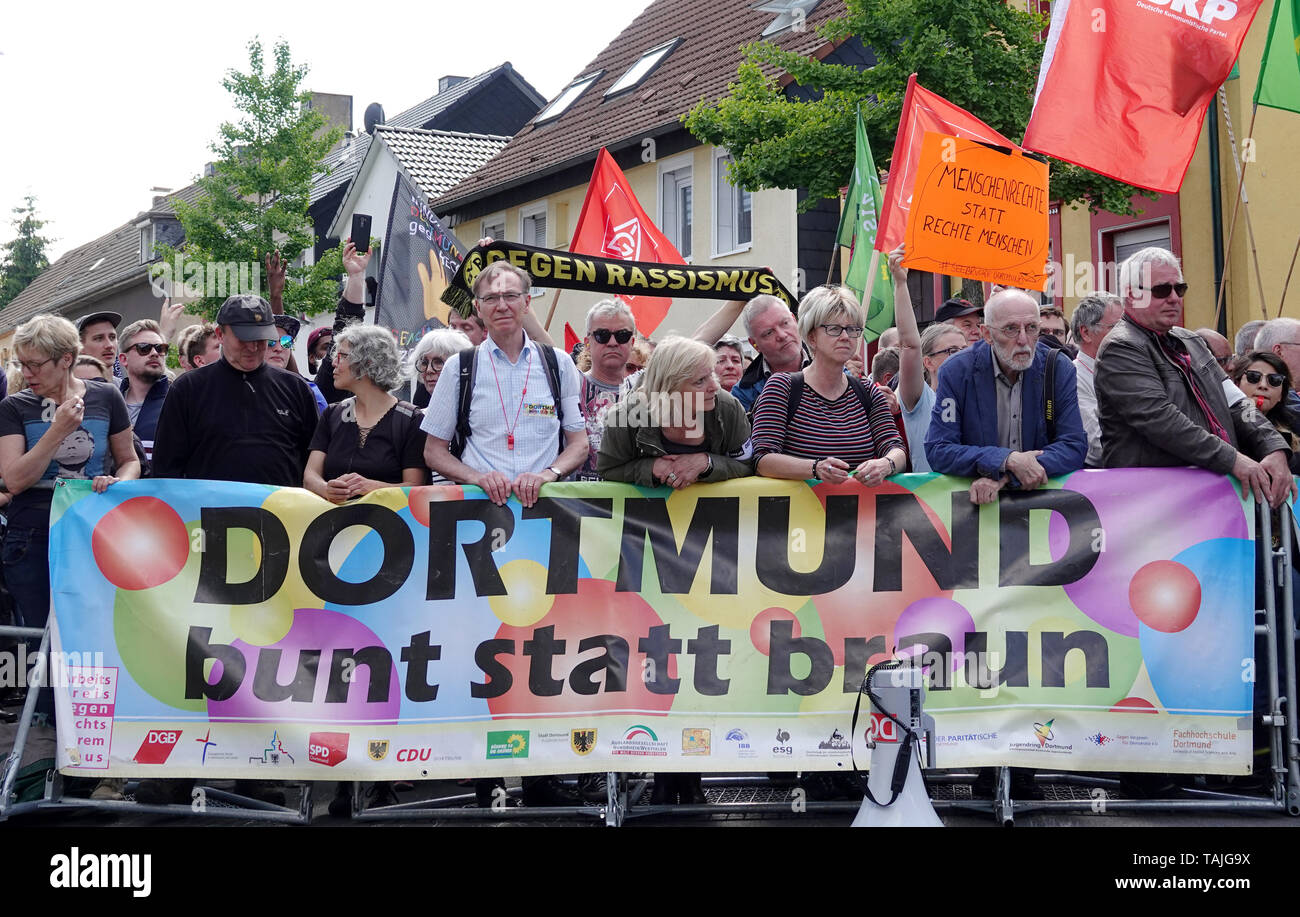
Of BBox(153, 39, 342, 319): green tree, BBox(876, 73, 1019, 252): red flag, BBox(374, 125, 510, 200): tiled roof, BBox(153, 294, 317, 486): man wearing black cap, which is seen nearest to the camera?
BBox(153, 294, 317, 486): man wearing black cap

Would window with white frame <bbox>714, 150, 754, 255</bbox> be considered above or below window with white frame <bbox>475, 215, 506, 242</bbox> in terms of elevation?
below

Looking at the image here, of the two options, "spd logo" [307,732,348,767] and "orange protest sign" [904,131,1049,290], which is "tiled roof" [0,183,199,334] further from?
"spd logo" [307,732,348,767]

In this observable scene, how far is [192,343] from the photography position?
8727 mm

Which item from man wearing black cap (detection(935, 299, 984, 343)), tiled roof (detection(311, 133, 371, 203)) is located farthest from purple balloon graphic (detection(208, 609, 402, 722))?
tiled roof (detection(311, 133, 371, 203))

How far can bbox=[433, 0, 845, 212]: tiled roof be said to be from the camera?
2480cm

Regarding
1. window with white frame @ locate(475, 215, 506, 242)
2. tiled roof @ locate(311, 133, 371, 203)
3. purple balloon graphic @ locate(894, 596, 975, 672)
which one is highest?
tiled roof @ locate(311, 133, 371, 203)

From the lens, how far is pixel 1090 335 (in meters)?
7.33

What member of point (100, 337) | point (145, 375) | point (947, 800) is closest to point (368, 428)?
point (145, 375)

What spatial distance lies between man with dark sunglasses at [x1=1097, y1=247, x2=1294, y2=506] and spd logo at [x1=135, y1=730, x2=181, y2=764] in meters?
4.41

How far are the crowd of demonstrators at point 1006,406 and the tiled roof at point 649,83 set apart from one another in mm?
16937

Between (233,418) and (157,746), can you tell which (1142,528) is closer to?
(233,418)

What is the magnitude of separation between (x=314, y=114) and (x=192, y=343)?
2770cm
